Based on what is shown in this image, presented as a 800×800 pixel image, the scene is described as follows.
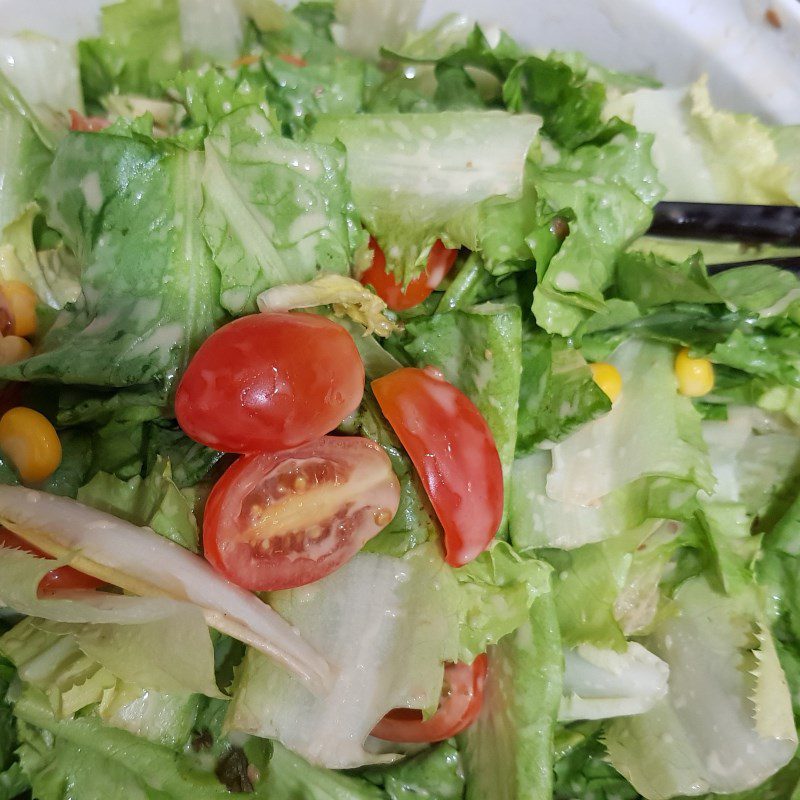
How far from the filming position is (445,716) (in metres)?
1.80

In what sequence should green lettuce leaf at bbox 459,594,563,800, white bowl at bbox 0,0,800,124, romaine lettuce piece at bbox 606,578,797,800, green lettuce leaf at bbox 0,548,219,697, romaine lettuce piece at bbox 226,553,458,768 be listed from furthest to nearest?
white bowl at bbox 0,0,800,124 → romaine lettuce piece at bbox 606,578,797,800 → green lettuce leaf at bbox 459,594,563,800 → romaine lettuce piece at bbox 226,553,458,768 → green lettuce leaf at bbox 0,548,219,697

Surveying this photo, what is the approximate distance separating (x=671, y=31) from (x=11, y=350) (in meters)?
2.03

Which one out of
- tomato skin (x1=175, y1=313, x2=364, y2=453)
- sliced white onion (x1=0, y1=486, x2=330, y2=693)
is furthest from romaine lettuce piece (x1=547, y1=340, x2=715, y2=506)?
sliced white onion (x1=0, y1=486, x2=330, y2=693)

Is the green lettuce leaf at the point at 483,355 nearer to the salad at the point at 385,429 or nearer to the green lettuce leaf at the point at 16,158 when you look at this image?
the salad at the point at 385,429

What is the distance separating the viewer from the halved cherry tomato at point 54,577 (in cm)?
147

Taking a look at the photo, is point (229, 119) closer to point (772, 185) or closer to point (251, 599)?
point (251, 599)

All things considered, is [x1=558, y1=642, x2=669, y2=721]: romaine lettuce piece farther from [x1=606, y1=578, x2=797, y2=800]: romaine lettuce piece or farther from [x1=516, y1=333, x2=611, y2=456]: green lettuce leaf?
[x1=516, y1=333, x2=611, y2=456]: green lettuce leaf

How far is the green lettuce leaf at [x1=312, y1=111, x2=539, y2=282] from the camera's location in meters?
1.84

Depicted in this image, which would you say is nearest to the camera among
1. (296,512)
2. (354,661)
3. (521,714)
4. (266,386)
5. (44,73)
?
(266,386)

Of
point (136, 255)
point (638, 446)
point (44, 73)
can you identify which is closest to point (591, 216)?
point (638, 446)

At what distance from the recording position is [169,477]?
1591mm

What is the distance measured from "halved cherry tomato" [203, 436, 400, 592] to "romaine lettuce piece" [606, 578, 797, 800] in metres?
1.02

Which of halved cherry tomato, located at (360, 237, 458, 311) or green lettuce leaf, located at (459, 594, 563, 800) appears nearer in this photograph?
green lettuce leaf, located at (459, 594, 563, 800)

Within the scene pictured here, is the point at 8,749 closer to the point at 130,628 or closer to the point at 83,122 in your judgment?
the point at 130,628
